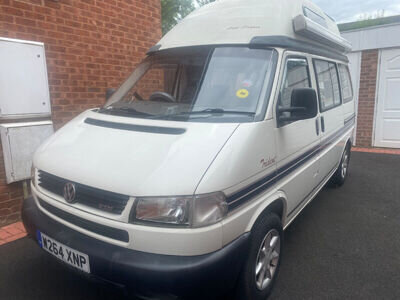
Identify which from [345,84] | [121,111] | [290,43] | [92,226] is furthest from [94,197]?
[345,84]

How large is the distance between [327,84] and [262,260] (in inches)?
107

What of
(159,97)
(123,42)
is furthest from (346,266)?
(123,42)

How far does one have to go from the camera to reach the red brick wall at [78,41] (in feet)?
13.0

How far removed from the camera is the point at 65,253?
2.26m

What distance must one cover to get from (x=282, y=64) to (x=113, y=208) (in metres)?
1.88

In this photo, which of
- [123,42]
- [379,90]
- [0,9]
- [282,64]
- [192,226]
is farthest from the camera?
[379,90]

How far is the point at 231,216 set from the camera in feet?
7.05

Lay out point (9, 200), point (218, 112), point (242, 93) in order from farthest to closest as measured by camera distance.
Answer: point (9, 200) < point (242, 93) < point (218, 112)

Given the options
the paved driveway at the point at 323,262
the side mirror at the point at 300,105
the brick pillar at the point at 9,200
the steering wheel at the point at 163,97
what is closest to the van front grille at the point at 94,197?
the paved driveway at the point at 323,262

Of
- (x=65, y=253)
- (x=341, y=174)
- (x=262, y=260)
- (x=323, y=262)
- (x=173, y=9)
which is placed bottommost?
(x=323, y=262)

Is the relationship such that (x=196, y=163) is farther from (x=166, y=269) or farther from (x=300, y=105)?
(x=300, y=105)

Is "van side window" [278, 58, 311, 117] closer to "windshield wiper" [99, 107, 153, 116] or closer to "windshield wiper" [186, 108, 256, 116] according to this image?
"windshield wiper" [186, 108, 256, 116]

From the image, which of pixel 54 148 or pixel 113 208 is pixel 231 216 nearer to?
pixel 113 208

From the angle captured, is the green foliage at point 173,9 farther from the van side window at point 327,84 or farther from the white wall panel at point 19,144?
the white wall panel at point 19,144
